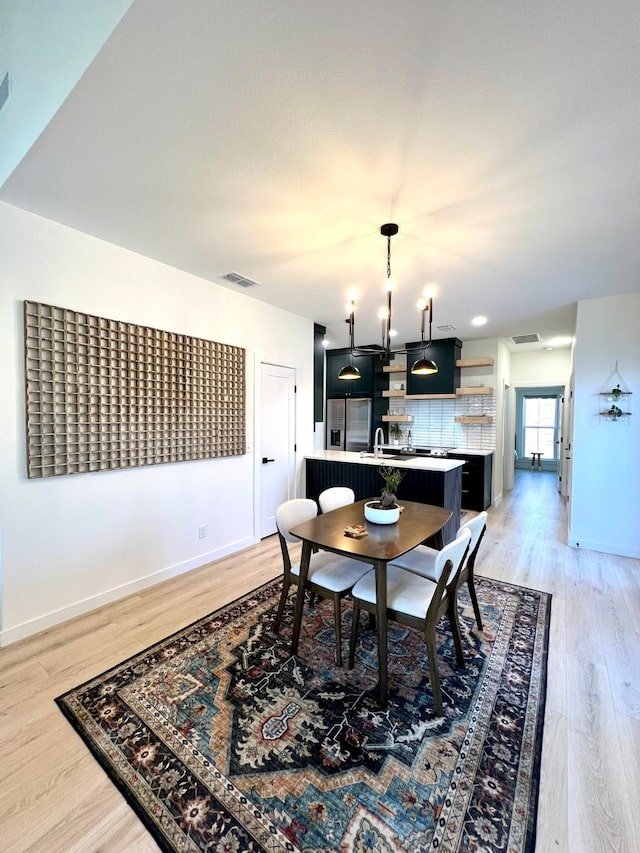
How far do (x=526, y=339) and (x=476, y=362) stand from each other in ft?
3.01

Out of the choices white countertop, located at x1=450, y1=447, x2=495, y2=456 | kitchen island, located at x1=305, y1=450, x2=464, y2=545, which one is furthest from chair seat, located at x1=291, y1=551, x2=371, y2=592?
white countertop, located at x1=450, y1=447, x2=495, y2=456

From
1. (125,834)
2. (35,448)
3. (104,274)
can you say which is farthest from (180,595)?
(104,274)

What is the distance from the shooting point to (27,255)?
2338 mm

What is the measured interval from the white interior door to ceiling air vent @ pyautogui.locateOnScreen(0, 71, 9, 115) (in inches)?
104

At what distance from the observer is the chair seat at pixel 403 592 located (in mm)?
1875

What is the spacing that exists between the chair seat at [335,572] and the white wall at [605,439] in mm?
3100

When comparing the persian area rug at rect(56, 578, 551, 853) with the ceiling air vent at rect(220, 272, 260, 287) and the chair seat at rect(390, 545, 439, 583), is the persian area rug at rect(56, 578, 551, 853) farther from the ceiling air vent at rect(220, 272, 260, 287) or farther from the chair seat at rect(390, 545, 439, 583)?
the ceiling air vent at rect(220, 272, 260, 287)

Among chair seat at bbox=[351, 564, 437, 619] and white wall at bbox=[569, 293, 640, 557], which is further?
white wall at bbox=[569, 293, 640, 557]

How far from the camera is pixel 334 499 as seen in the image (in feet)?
10.4

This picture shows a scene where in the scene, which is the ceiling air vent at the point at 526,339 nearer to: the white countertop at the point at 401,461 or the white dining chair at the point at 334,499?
the white countertop at the point at 401,461

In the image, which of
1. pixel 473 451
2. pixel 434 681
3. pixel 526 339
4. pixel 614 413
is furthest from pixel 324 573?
pixel 526 339

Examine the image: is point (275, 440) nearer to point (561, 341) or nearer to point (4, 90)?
point (4, 90)

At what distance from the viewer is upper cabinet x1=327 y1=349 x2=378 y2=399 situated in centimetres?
657

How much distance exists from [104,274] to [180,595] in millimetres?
2579
